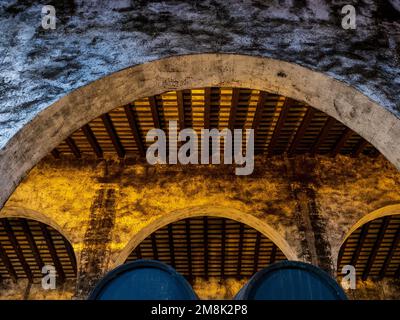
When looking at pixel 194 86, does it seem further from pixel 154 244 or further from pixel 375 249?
pixel 375 249

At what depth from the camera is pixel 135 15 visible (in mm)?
5531

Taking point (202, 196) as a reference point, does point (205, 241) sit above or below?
above

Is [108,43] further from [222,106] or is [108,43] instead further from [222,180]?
[222,180]

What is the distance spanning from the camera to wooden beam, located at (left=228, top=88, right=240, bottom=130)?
7211 millimetres

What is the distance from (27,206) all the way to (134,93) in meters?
4.55

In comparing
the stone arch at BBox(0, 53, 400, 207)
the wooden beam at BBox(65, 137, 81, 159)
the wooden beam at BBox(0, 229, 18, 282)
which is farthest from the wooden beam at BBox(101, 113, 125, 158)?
the wooden beam at BBox(0, 229, 18, 282)

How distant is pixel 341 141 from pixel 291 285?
20.3 ft

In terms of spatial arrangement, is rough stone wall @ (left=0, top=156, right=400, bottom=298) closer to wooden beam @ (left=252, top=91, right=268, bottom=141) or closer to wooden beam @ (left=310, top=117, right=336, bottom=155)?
wooden beam @ (left=310, top=117, right=336, bottom=155)

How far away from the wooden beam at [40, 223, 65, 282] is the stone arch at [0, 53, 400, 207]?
6.26 meters

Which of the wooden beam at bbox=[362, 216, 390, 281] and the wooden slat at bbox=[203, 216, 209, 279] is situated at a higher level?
the wooden slat at bbox=[203, 216, 209, 279]

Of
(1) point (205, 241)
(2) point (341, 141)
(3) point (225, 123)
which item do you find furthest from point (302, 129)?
(1) point (205, 241)

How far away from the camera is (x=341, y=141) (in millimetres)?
8812

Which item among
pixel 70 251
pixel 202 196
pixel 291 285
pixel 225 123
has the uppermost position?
pixel 225 123

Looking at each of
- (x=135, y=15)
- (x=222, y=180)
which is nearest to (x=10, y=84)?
(x=135, y=15)
